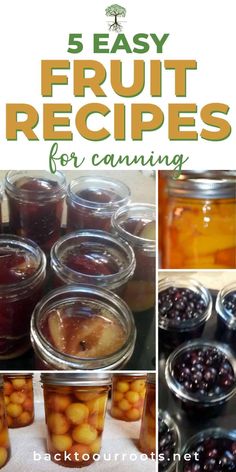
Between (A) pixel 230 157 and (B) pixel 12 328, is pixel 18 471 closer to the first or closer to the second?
(B) pixel 12 328

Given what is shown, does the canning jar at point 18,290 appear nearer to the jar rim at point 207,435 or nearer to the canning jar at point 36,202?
the canning jar at point 36,202

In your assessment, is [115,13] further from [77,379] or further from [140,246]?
[77,379]

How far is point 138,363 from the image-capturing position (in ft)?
2.64

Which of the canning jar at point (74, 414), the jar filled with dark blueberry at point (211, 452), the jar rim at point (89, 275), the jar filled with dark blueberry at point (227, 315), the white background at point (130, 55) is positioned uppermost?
the white background at point (130, 55)

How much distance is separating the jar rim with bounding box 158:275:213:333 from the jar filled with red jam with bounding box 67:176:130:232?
0.10m

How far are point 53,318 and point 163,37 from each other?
356 mm

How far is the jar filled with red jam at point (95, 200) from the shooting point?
0.82 meters

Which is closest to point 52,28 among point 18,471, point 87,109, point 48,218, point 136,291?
point 87,109

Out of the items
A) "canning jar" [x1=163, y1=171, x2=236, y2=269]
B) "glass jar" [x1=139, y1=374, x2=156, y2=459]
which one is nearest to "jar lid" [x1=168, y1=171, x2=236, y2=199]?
"canning jar" [x1=163, y1=171, x2=236, y2=269]

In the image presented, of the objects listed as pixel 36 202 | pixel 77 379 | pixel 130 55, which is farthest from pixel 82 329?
pixel 130 55

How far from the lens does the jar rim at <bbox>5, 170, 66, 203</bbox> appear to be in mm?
816

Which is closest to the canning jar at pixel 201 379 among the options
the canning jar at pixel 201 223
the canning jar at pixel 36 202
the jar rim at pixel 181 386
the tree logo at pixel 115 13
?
the jar rim at pixel 181 386

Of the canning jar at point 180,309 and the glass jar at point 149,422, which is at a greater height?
the canning jar at point 180,309

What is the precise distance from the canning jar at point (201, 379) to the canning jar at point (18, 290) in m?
0.18
